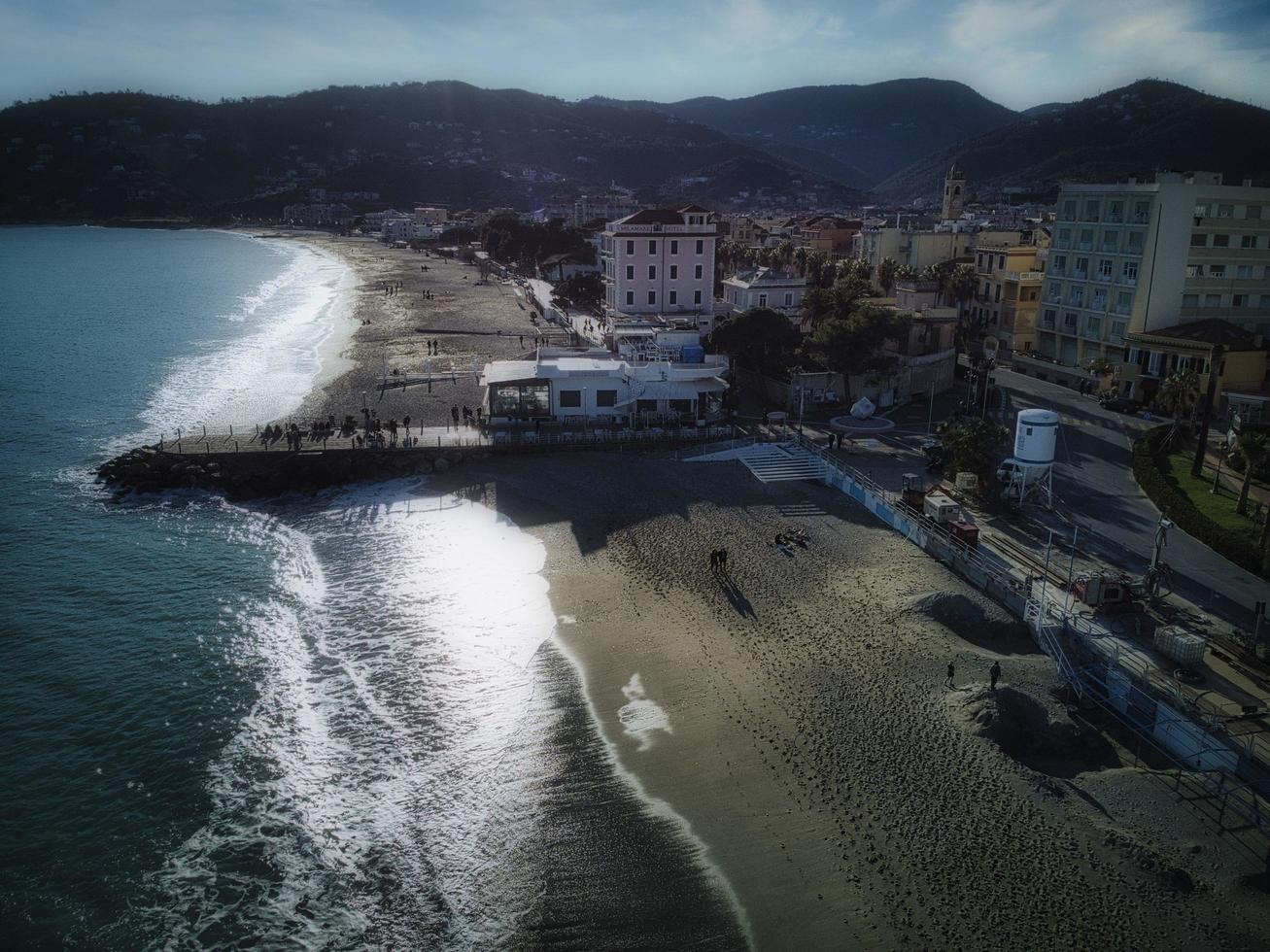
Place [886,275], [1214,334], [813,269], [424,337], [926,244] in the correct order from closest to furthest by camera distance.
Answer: [1214,334], [886,275], [813,269], [424,337], [926,244]

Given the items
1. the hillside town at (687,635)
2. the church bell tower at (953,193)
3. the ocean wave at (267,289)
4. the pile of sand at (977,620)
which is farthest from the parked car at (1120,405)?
the ocean wave at (267,289)

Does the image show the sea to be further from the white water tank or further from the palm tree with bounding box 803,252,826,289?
the palm tree with bounding box 803,252,826,289

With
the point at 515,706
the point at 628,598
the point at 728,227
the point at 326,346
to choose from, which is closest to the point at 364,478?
the point at 628,598

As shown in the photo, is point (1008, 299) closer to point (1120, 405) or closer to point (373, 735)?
point (1120, 405)

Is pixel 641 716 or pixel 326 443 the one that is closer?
pixel 641 716

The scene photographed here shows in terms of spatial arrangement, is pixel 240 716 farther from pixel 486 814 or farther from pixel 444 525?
pixel 444 525

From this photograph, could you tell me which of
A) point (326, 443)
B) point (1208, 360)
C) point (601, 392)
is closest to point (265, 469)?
point (326, 443)

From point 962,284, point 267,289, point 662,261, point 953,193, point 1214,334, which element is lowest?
point 267,289

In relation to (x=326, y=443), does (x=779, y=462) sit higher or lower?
higher
